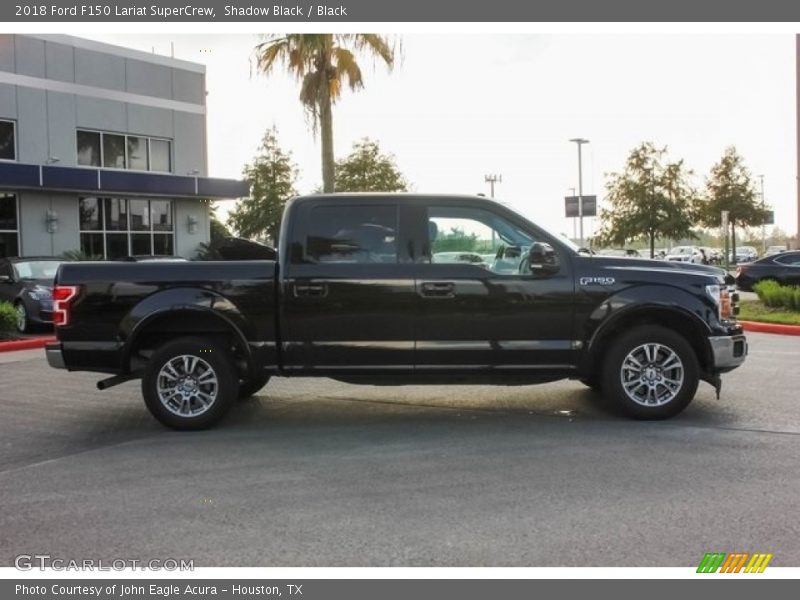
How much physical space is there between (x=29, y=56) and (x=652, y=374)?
72.4 feet

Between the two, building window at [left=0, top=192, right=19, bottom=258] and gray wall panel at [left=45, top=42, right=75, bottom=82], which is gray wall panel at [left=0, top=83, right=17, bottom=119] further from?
building window at [left=0, top=192, right=19, bottom=258]

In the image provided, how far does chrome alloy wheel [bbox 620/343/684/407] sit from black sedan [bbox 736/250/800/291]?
14749mm

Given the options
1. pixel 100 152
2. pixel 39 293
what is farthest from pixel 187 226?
pixel 39 293

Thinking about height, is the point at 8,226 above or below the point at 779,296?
above

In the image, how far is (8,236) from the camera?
908 inches

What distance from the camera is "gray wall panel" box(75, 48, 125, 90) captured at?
24.8 metres

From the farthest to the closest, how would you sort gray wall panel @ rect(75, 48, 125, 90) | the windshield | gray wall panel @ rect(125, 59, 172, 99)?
gray wall panel @ rect(125, 59, 172, 99) → gray wall panel @ rect(75, 48, 125, 90) → the windshield

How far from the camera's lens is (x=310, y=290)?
7000 mm

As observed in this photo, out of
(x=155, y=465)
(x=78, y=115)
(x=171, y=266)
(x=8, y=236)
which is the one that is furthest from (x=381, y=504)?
(x=78, y=115)

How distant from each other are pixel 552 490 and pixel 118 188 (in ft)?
→ 70.9

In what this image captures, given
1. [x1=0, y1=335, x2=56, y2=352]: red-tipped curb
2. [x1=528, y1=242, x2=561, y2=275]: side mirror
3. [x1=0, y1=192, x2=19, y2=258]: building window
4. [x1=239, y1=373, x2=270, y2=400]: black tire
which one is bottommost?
[x1=239, y1=373, x2=270, y2=400]: black tire

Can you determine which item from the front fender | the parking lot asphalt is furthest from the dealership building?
the front fender

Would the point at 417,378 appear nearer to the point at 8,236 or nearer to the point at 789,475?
the point at 789,475

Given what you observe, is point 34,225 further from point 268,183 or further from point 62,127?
point 268,183
